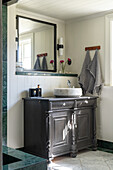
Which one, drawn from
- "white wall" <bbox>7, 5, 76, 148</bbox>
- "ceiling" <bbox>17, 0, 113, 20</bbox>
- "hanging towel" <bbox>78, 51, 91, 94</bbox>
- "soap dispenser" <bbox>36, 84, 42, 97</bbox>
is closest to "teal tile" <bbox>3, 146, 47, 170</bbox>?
"white wall" <bbox>7, 5, 76, 148</bbox>

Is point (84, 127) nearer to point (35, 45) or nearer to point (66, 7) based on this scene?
point (35, 45)

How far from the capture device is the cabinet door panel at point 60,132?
3.33 meters

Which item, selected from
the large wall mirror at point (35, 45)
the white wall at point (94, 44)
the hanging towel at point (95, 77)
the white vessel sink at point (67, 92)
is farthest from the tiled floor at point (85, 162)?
the large wall mirror at point (35, 45)

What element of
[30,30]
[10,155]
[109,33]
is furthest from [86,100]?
[10,155]

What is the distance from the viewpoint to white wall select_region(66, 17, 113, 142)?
4.01 metres

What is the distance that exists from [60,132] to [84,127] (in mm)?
559

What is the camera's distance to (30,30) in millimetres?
4000

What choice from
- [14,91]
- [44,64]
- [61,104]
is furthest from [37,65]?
[61,104]

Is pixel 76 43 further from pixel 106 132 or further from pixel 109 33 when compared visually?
pixel 106 132

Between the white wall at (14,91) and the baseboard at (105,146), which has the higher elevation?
the white wall at (14,91)

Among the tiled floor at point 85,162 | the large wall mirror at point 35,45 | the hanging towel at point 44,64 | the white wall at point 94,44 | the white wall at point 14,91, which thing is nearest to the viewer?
the tiled floor at point 85,162

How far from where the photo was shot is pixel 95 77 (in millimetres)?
4137

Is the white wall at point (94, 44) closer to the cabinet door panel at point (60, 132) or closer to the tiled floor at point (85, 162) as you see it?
the tiled floor at point (85, 162)

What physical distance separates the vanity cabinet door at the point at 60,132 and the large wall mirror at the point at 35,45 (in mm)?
1000
